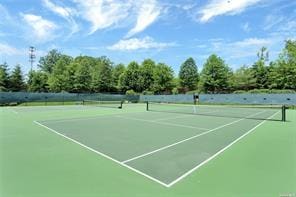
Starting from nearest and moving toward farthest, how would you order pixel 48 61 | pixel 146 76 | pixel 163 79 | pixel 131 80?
pixel 131 80 < pixel 163 79 < pixel 146 76 < pixel 48 61

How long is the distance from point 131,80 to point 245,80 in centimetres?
2154

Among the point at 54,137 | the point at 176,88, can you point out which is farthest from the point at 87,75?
the point at 54,137

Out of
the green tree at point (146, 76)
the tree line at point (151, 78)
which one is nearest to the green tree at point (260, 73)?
the tree line at point (151, 78)

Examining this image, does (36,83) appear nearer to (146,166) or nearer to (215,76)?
(215,76)

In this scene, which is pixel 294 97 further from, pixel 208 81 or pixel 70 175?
pixel 70 175

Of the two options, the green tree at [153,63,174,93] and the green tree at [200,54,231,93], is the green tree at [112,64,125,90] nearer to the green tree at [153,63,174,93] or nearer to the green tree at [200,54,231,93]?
the green tree at [153,63,174,93]

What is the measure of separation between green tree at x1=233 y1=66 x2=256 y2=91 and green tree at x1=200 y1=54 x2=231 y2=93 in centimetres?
216

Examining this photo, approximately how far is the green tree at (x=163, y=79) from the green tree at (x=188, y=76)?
6436 millimetres

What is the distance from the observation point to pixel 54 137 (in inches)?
360

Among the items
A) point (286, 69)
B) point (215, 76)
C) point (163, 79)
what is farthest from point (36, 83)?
point (286, 69)

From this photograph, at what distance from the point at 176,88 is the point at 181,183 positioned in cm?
5743

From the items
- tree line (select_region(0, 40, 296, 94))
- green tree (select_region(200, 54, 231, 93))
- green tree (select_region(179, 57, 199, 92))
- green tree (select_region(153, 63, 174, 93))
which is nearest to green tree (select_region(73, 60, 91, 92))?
tree line (select_region(0, 40, 296, 94))

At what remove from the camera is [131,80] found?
56688 millimetres

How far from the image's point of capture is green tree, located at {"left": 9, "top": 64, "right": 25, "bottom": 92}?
4906cm
